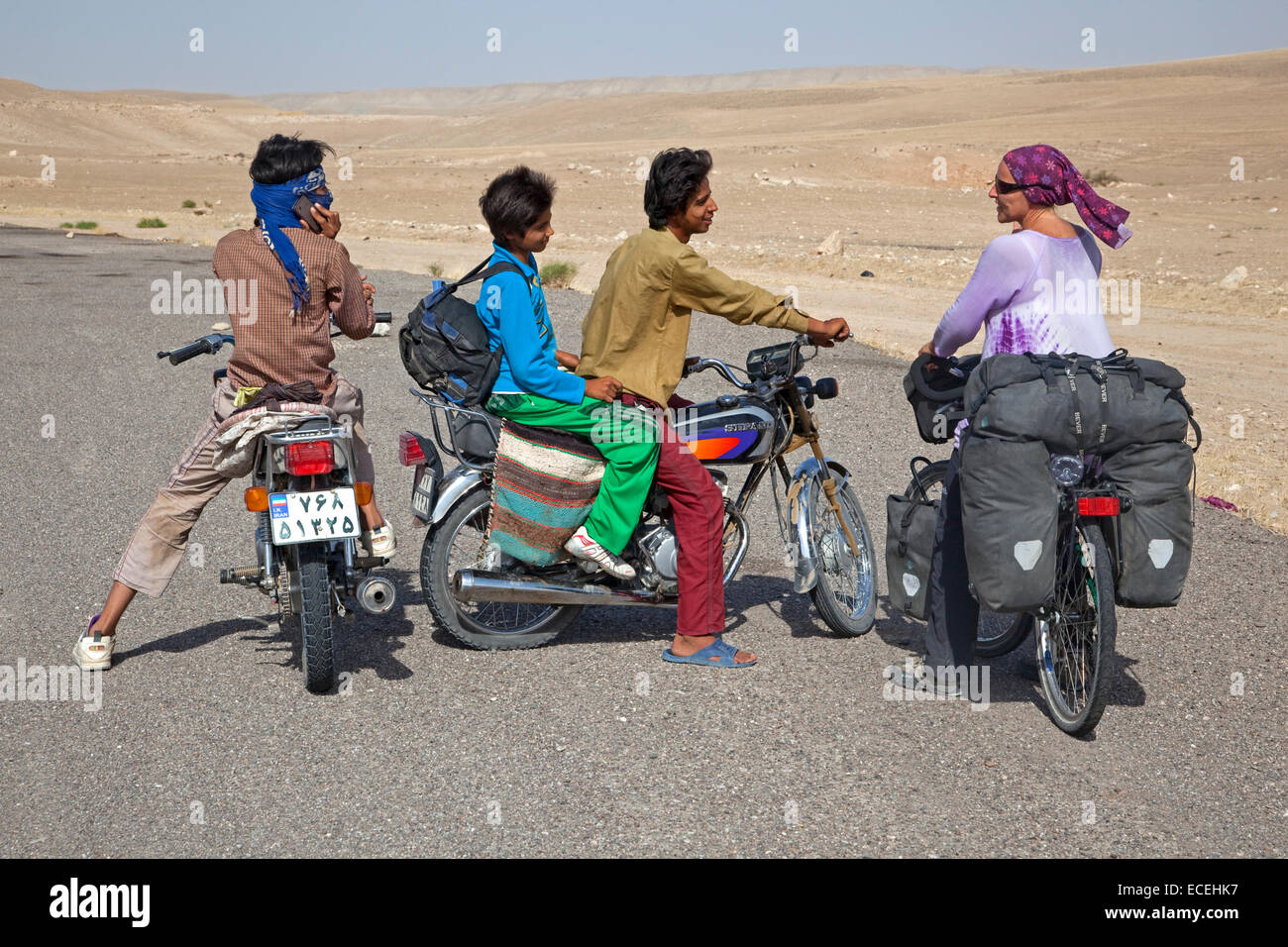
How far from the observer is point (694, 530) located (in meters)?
5.14

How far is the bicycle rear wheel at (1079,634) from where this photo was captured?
4.31m

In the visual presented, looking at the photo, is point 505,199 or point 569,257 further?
point 569,257

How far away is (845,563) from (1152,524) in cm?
157

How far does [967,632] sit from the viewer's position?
4.96 m

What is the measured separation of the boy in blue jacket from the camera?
4.85 meters

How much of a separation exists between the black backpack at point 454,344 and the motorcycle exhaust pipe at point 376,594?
2.72ft

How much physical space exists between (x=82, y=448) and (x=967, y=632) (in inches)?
270

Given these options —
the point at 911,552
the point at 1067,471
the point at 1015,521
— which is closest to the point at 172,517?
the point at 911,552

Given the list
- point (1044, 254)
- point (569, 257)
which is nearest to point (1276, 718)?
point (1044, 254)

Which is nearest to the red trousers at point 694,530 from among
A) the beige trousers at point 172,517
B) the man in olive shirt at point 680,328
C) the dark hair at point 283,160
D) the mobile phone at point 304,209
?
the man in olive shirt at point 680,328

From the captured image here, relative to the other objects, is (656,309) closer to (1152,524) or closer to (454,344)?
(454,344)

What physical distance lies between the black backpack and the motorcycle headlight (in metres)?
2.12
